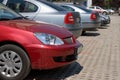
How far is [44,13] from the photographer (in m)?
9.18

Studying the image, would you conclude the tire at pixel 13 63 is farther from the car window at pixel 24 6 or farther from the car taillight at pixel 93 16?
the car taillight at pixel 93 16

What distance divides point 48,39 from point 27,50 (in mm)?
437

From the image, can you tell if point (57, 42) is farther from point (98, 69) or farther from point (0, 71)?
point (98, 69)

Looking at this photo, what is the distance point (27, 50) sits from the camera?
6.32m

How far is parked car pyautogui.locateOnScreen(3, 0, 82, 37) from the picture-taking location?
9.19m

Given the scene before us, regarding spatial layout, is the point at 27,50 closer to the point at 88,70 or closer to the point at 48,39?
the point at 48,39

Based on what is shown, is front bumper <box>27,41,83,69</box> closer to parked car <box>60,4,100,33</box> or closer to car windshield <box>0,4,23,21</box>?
car windshield <box>0,4,23,21</box>

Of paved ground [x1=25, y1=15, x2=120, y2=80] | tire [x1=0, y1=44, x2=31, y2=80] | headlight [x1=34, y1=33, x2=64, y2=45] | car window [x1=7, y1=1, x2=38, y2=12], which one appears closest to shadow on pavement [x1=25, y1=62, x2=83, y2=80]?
paved ground [x1=25, y1=15, x2=120, y2=80]

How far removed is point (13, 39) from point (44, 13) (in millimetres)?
2921

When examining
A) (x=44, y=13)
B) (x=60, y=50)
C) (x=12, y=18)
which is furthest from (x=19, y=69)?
(x=44, y=13)

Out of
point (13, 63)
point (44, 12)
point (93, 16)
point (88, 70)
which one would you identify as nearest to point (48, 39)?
point (13, 63)

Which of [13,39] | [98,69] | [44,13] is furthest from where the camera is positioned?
[44,13]

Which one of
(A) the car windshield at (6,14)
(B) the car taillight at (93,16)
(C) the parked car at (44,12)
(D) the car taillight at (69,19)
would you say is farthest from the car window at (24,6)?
(B) the car taillight at (93,16)

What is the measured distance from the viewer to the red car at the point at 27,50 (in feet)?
20.7
